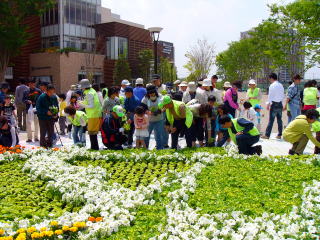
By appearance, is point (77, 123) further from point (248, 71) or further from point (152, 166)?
point (248, 71)

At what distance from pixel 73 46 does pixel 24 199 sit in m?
34.2

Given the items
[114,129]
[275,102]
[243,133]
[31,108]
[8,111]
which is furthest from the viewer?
[31,108]

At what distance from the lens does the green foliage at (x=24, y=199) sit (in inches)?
162

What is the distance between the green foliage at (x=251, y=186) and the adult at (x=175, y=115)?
1.68m

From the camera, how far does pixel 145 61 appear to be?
39.6 metres

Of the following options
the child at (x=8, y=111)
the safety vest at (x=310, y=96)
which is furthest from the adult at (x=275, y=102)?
the child at (x=8, y=111)

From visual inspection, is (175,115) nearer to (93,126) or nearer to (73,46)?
(93,126)

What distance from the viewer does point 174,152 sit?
7070mm

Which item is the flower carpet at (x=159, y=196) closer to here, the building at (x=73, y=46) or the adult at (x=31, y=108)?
the adult at (x=31, y=108)

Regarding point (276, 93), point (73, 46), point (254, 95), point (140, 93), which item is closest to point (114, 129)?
point (140, 93)

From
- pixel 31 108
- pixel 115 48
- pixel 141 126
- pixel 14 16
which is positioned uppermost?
pixel 14 16

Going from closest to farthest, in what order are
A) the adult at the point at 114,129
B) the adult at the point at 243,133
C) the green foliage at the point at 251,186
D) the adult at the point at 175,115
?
1. the green foliage at the point at 251,186
2. the adult at the point at 243,133
3. the adult at the point at 175,115
4. the adult at the point at 114,129

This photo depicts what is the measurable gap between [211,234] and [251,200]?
0.98 metres

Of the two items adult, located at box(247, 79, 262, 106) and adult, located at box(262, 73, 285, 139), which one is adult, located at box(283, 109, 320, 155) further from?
adult, located at box(247, 79, 262, 106)
